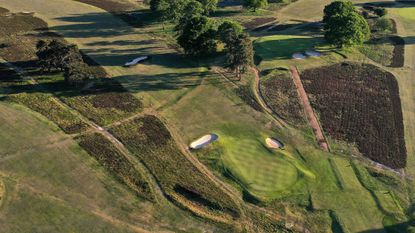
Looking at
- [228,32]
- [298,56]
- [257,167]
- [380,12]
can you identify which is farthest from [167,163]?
[380,12]

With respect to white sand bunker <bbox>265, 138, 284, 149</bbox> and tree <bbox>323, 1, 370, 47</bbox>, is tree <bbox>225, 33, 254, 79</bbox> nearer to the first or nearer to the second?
white sand bunker <bbox>265, 138, 284, 149</bbox>

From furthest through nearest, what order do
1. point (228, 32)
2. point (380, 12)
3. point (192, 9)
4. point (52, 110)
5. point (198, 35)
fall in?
point (380, 12) < point (192, 9) < point (198, 35) < point (228, 32) < point (52, 110)

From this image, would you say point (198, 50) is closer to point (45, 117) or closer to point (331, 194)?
point (45, 117)

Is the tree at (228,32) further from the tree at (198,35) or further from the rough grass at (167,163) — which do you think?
the rough grass at (167,163)

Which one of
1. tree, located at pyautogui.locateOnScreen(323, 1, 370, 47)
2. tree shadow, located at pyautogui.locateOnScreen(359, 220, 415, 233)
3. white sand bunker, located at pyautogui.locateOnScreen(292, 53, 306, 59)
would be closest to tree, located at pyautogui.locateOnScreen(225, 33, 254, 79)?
white sand bunker, located at pyautogui.locateOnScreen(292, 53, 306, 59)

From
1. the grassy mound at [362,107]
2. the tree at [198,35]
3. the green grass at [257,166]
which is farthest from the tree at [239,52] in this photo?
the green grass at [257,166]

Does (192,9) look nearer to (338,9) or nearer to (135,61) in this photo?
(135,61)
